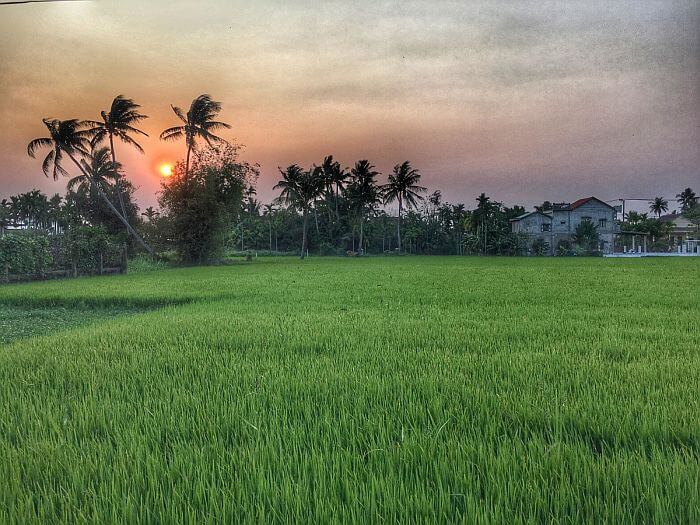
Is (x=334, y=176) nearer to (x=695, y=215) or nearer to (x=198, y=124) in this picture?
(x=198, y=124)

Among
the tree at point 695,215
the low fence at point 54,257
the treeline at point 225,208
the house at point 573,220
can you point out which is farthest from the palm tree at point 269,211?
the tree at point 695,215

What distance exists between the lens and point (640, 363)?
259cm

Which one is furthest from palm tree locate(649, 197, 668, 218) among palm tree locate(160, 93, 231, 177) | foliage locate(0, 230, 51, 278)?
foliage locate(0, 230, 51, 278)

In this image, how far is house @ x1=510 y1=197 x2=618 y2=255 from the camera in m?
39.7

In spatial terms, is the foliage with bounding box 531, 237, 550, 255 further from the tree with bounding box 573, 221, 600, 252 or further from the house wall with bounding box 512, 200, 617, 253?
the tree with bounding box 573, 221, 600, 252

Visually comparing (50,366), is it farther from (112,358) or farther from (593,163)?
(593,163)

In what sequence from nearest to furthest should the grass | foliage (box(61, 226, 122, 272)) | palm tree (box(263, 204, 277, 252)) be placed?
the grass
foliage (box(61, 226, 122, 272))
palm tree (box(263, 204, 277, 252))

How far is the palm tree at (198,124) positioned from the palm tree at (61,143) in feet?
13.3

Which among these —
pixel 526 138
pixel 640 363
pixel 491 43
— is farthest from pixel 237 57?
pixel 526 138

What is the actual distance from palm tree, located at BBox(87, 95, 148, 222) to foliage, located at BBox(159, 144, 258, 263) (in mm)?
3832

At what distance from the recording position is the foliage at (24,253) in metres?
11.1

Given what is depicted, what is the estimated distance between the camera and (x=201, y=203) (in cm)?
2077

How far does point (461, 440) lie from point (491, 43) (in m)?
12.1

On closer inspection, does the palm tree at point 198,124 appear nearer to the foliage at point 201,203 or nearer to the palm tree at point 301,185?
the foliage at point 201,203
